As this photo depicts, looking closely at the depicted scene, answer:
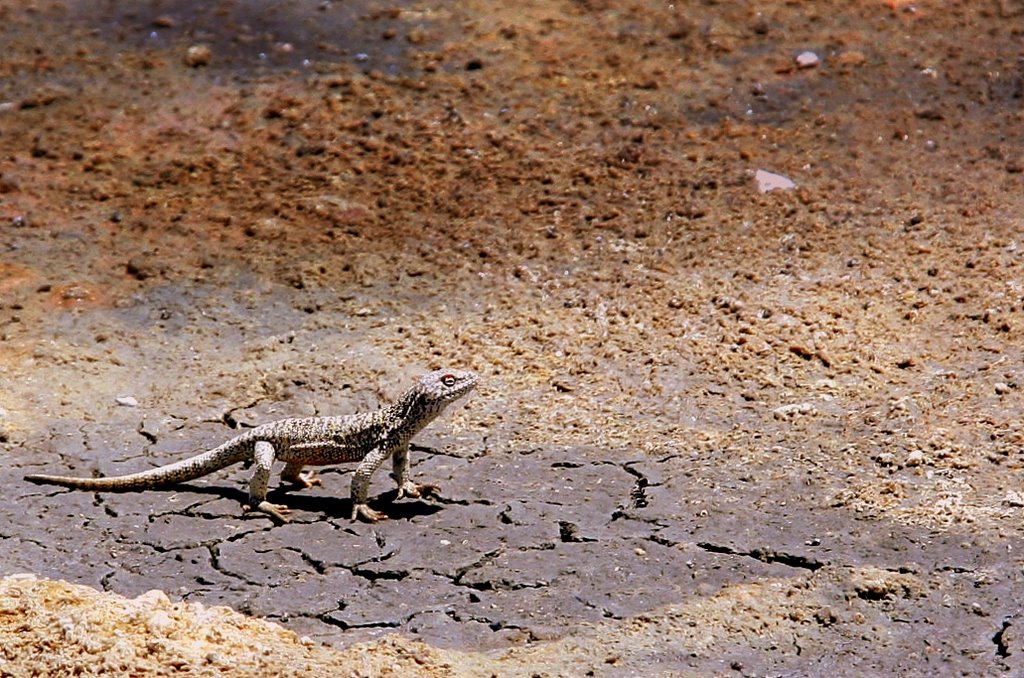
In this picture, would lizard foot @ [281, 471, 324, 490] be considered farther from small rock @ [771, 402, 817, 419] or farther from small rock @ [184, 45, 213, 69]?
small rock @ [184, 45, 213, 69]

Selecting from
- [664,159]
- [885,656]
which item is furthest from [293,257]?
[885,656]

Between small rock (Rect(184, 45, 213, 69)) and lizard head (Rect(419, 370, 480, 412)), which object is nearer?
lizard head (Rect(419, 370, 480, 412))

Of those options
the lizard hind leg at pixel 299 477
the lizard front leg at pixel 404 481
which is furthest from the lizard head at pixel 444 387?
the lizard hind leg at pixel 299 477

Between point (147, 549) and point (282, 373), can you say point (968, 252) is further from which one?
point (147, 549)

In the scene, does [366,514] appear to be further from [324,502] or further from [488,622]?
[488,622]

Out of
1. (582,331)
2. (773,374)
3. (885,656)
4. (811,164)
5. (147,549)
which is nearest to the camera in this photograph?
(885,656)

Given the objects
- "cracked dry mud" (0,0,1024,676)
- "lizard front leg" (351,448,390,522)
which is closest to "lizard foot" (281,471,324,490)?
"cracked dry mud" (0,0,1024,676)
